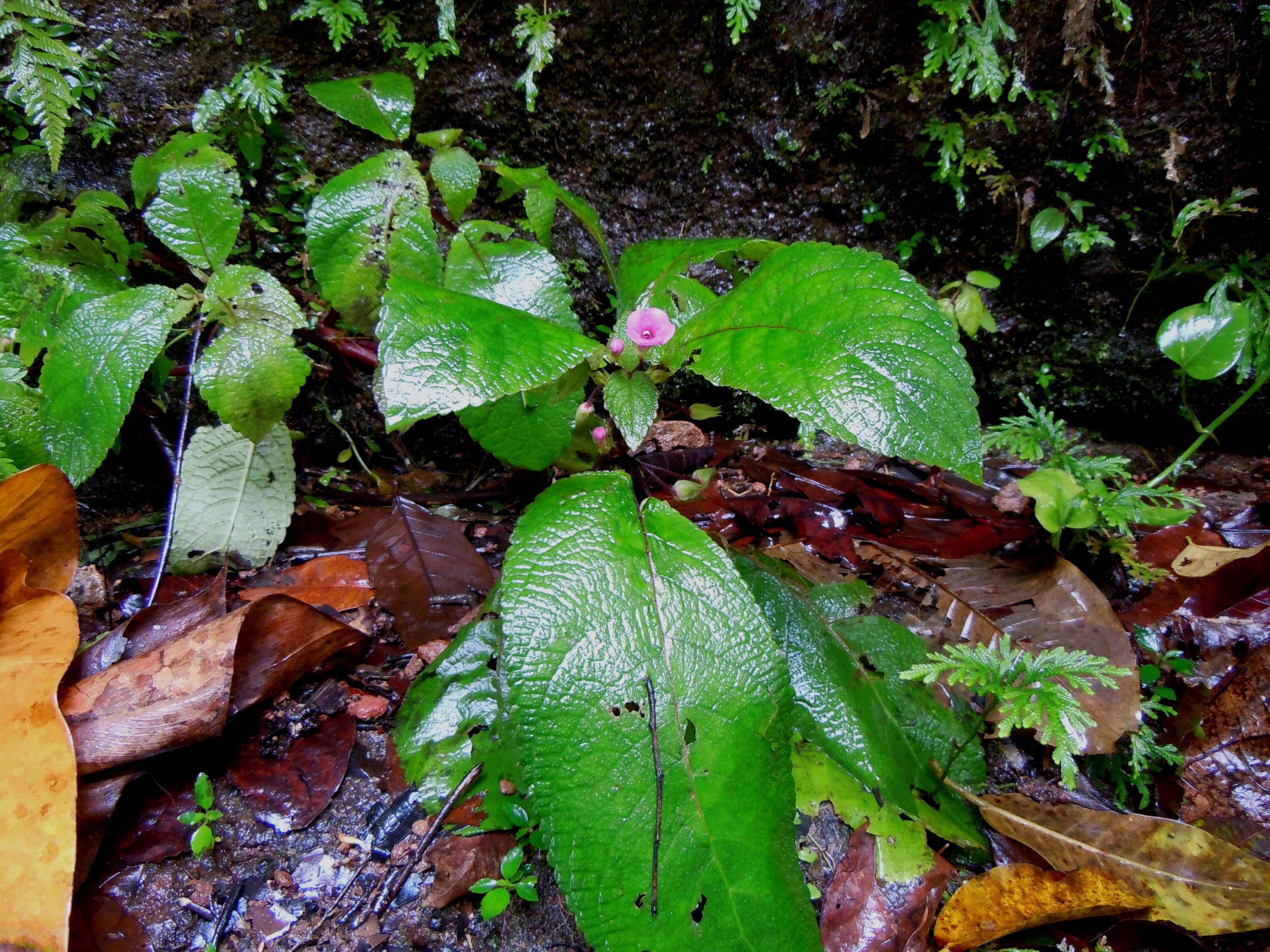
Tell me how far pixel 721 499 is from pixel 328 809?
1.40 meters

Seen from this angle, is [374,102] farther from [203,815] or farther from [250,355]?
[203,815]

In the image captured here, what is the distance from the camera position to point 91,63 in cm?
218

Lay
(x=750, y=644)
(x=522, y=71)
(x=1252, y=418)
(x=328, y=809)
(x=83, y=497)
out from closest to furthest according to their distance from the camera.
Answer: (x=750, y=644), (x=328, y=809), (x=83, y=497), (x=522, y=71), (x=1252, y=418)

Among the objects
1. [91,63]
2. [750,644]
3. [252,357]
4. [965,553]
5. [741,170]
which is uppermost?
[91,63]

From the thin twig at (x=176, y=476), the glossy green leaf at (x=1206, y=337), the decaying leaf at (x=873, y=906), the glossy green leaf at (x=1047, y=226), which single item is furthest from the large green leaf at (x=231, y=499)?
the glossy green leaf at (x=1206, y=337)

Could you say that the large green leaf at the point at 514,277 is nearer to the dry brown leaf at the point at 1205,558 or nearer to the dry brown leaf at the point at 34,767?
the dry brown leaf at the point at 34,767

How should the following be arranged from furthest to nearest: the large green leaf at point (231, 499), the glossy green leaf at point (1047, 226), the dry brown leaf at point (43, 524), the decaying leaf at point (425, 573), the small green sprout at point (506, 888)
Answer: the glossy green leaf at point (1047, 226), the large green leaf at point (231, 499), the decaying leaf at point (425, 573), the dry brown leaf at point (43, 524), the small green sprout at point (506, 888)

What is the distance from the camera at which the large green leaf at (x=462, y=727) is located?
1356mm

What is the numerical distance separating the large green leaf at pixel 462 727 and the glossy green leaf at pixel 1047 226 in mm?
2590

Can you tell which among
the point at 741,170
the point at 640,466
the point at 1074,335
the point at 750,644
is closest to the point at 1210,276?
the point at 1074,335

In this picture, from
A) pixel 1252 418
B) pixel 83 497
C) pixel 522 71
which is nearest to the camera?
pixel 83 497

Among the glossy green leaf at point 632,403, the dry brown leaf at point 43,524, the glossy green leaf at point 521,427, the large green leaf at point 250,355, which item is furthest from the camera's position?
the large green leaf at point 250,355

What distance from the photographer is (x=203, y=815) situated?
1.29 metres

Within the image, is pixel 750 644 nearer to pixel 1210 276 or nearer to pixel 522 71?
pixel 522 71
